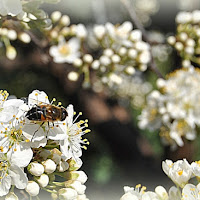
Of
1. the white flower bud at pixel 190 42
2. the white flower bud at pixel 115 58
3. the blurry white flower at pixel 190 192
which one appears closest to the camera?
the blurry white flower at pixel 190 192

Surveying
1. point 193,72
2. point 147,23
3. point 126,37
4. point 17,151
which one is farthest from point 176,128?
point 147,23

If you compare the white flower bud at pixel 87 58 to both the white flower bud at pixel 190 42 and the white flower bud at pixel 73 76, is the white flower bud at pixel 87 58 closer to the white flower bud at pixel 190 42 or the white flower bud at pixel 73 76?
the white flower bud at pixel 73 76

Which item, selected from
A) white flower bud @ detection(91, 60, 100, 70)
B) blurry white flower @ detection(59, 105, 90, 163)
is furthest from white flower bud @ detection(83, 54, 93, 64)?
blurry white flower @ detection(59, 105, 90, 163)

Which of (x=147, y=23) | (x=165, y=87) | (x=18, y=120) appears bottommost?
(x=18, y=120)

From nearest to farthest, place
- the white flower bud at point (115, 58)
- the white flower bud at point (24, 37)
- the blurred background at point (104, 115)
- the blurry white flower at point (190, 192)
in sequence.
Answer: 1. the blurry white flower at point (190, 192)
2. the white flower bud at point (24, 37)
3. the white flower bud at point (115, 58)
4. the blurred background at point (104, 115)

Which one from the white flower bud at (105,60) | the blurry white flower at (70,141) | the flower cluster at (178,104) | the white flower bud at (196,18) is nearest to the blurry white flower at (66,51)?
the white flower bud at (105,60)

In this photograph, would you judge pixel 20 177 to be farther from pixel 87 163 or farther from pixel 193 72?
pixel 87 163

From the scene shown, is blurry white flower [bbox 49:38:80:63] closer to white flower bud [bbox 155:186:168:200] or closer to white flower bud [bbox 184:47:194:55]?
white flower bud [bbox 184:47:194:55]
